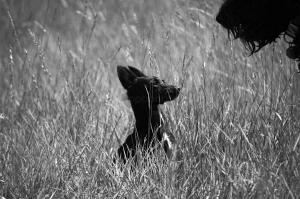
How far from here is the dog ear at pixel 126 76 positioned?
299 cm

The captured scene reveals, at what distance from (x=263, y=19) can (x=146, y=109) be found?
0.70m

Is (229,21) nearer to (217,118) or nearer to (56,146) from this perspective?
(217,118)

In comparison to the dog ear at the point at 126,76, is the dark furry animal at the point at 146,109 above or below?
below

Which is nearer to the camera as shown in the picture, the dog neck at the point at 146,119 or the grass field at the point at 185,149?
the grass field at the point at 185,149

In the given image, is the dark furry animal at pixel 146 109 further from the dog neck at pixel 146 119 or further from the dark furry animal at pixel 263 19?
the dark furry animal at pixel 263 19

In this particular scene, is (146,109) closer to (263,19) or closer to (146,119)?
(146,119)

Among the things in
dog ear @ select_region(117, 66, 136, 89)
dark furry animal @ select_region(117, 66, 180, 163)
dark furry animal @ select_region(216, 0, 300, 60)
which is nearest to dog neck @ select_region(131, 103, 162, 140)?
dark furry animal @ select_region(117, 66, 180, 163)

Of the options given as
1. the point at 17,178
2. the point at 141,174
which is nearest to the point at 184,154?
the point at 141,174

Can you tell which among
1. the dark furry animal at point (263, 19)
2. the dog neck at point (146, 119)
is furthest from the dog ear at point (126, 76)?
the dark furry animal at point (263, 19)

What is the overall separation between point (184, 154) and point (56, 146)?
2.44ft

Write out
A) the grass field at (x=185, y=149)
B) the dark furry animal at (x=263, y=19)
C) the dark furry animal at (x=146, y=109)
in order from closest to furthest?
1. the grass field at (x=185, y=149)
2. the dark furry animal at (x=263, y=19)
3. the dark furry animal at (x=146, y=109)

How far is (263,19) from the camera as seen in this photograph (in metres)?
2.77

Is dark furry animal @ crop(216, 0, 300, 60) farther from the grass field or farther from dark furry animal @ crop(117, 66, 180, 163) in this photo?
dark furry animal @ crop(117, 66, 180, 163)

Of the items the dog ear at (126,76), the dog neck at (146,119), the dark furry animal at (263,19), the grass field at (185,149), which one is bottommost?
the grass field at (185,149)
